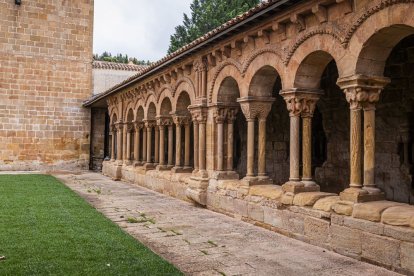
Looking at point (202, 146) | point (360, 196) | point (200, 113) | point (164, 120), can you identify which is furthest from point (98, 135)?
point (360, 196)

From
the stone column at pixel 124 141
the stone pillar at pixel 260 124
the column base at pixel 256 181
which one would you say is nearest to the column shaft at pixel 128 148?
the stone column at pixel 124 141

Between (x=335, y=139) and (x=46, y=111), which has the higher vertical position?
(x=46, y=111)

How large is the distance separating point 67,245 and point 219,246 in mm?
2005

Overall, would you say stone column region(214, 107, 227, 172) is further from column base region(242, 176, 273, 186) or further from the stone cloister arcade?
column base region(242, 176, 273, 186)

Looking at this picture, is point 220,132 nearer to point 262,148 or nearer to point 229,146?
point 229,146

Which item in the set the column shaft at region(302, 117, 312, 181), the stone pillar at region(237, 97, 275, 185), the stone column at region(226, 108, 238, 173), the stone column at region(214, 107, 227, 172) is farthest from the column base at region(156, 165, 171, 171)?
the column shaft at region(302, 117, 312, 181)

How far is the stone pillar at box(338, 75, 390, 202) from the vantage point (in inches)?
216

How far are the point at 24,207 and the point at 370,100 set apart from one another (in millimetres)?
6677

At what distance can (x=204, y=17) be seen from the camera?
34625 millimetres

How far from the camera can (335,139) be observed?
29.7 ft

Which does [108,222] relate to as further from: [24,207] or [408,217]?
[408,217]

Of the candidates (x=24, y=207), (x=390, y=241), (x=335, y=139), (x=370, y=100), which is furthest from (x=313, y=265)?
(x=24, y=207)

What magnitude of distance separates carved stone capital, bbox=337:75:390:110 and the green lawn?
3.25 meters

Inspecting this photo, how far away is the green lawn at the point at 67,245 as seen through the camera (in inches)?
173
